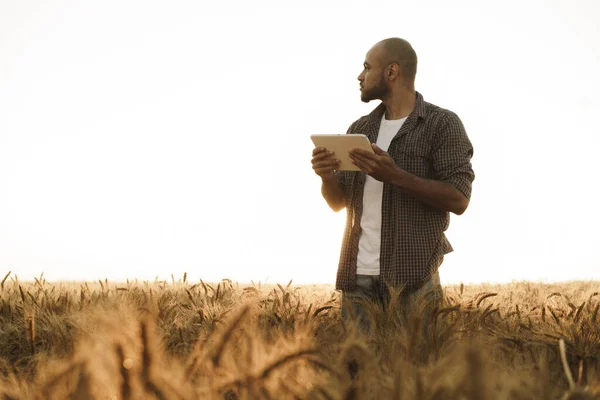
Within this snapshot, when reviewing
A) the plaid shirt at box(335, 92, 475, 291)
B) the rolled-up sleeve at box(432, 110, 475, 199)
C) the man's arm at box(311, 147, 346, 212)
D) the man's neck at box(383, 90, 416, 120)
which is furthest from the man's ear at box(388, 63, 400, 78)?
the man's arm at box(311, 147, 346, 212)

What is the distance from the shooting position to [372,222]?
360 centimetres

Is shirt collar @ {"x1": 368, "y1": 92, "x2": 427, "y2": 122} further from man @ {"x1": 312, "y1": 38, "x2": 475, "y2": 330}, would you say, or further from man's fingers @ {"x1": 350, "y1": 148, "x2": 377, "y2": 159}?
man's fingers @ {"x1": 350, "y1": 148, "x2": 377, "y2": 159}

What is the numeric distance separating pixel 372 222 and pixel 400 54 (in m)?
1.16

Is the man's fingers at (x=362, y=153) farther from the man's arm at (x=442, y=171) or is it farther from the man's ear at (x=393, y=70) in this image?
the man's ear at (x=393, y=70)

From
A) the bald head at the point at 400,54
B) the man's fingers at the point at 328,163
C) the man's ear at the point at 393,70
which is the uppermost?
the bald head at the point at 400,54

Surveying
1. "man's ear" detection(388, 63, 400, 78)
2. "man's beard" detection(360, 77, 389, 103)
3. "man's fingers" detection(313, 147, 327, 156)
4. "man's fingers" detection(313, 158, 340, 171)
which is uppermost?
"man's ear" detection(388, 63, 400, 78)

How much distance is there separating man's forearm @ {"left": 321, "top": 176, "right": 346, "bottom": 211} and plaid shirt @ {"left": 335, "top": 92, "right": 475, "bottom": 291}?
190 millimetres

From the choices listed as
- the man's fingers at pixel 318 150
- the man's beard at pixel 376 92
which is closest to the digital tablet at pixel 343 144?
the man's fingers at pixel 318 150

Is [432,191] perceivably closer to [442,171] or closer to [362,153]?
[442,171]

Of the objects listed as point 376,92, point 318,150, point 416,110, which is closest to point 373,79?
point 376,92

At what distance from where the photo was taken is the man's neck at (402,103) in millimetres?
3746

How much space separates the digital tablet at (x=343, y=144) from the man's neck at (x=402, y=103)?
2.27ft

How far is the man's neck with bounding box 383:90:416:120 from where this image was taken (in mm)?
3746

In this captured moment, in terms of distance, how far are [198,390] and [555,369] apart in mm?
1043
